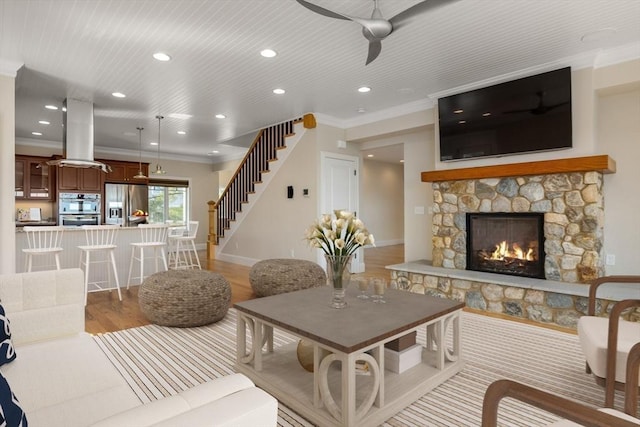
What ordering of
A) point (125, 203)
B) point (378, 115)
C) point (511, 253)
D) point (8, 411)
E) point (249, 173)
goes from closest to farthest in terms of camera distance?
point (8, 411), point (511, 253), point (378, 115), point (249, 173), point (125, 203)

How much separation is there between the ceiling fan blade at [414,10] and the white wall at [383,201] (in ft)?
24.6

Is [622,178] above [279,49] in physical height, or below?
below

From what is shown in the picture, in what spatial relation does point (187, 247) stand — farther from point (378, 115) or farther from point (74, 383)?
point (74, 383)

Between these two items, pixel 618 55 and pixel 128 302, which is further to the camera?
pixel 128 302

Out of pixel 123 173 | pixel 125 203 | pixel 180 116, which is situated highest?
pixel 180 116

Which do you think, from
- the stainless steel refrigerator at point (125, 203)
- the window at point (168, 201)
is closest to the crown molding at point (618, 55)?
the stainless steel refrigerator at point (125, 203)

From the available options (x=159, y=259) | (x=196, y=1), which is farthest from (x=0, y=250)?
(x=196, y=1)

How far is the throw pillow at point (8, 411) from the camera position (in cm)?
85

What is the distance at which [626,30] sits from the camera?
3203 mm

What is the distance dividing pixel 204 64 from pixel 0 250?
299cm

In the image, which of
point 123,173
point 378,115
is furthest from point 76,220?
point 378,115

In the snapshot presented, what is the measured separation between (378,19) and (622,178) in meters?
3.36

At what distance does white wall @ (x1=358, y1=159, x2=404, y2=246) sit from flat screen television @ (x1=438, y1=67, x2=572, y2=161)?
5.34 metres

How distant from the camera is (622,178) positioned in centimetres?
388
